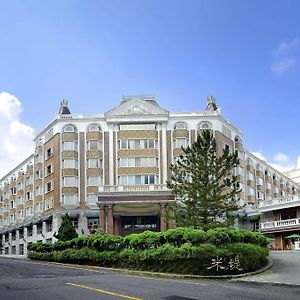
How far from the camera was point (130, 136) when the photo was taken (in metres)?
65.9

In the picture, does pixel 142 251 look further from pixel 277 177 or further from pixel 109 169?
pixel 277 177

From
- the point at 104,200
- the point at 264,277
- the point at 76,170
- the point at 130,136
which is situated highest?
the point at 130,136

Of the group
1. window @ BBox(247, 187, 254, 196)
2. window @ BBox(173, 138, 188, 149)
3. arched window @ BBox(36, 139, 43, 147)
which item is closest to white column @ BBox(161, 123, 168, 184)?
window @ BBox(173, 138, 188, 149)

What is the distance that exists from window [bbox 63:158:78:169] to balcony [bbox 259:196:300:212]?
78.7ft

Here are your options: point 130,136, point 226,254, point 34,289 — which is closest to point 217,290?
point 34,289

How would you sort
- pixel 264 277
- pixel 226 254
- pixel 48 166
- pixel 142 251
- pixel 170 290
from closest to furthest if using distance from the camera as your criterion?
pixel 170 290 < pixel 264 277 < pixel 226 254 < pixel 142 251 < pixel 48 166

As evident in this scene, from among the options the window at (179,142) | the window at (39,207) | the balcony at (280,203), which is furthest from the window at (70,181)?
the balcony at (280,203)

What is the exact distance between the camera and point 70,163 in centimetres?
6700

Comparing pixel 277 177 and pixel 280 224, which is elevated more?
pixel 277 177

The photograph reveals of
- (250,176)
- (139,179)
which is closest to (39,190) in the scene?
(139,179)

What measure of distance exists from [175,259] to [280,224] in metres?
34.6

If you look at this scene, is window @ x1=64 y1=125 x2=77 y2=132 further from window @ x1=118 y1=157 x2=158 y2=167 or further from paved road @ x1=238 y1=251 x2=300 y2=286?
paved road @ x1=238 y1=251 x2=300 y2=286

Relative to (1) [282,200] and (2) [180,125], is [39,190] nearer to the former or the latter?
(2) [180,125]

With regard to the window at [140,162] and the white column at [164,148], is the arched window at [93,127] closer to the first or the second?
the window at [140,162]
